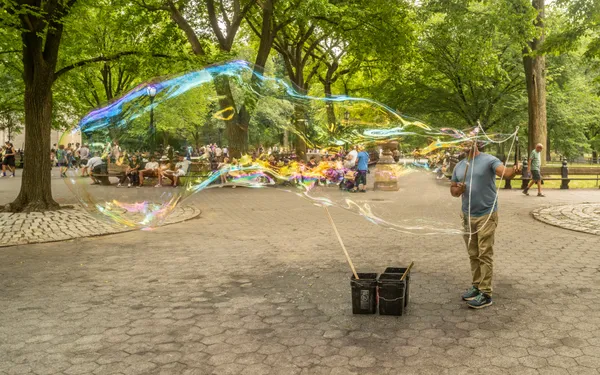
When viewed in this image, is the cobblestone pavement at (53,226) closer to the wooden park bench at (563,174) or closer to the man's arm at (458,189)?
the man's arm at (458,189)

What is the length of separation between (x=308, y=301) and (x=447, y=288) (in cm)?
187

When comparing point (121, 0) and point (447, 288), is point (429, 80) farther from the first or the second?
point (447, 288)

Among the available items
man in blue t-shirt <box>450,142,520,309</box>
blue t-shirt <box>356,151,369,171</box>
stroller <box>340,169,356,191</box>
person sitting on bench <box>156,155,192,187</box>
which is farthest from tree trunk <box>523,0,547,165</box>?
man in blue t-shirt <box>450,142,520,309</box>

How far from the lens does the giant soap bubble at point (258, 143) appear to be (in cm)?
732

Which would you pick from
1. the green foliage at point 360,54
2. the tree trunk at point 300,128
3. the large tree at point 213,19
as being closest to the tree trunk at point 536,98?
the green foliage at point 360,54

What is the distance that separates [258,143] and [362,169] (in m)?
1.90

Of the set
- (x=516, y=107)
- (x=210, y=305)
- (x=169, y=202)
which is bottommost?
(x=210, y=305)

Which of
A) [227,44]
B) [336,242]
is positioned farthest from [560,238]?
[227,44]

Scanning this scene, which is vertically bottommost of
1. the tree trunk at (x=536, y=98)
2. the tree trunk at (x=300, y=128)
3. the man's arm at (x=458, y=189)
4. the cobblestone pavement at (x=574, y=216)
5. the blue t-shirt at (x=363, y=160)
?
the cobblestone pavement at (x=574, y=216)

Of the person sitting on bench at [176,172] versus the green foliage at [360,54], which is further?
the green foliage at [360,54]

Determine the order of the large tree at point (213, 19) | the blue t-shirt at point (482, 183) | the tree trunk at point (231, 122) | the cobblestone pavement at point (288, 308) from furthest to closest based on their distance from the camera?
the large tree at point (213, 19) → the tree trunk at point (231, 122) → the blue t-shirt at point (482, 183) → the cobblestone pavement at point (288, 308)

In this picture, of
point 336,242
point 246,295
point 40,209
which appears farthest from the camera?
point 40,209

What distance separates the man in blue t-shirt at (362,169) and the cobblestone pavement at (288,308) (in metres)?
0.39

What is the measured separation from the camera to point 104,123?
26.4 feet
